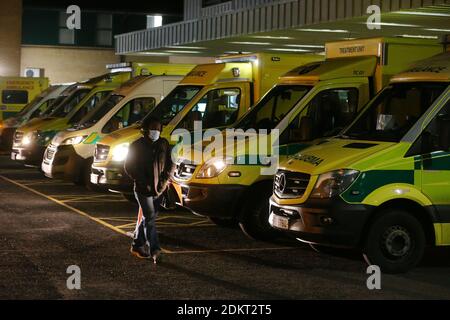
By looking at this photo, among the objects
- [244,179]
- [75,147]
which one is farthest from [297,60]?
[75,147]

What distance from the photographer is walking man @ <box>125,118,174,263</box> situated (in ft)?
38.4

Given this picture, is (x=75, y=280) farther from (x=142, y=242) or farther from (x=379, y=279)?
(x=379, y=279)

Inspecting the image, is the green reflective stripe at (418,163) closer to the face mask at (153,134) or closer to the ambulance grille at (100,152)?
the face mask at (153,134)

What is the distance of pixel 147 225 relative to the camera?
Result: 1170 cm

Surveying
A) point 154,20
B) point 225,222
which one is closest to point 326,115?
point 225,222

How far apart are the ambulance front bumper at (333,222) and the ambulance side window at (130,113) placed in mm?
8069

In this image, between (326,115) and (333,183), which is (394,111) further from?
(326,115)

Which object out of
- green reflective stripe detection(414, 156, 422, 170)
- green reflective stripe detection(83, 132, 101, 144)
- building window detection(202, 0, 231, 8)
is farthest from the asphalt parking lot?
building window detection(202, 0, 231, 8)

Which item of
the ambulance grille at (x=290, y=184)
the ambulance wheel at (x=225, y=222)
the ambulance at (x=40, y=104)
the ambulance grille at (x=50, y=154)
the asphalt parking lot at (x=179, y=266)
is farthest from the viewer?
the ambulance at (x=40, y=104)

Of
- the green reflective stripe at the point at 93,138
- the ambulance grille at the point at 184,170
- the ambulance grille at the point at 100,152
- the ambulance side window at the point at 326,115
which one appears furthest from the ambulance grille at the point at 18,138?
the ambulance side window at the point at 326,115

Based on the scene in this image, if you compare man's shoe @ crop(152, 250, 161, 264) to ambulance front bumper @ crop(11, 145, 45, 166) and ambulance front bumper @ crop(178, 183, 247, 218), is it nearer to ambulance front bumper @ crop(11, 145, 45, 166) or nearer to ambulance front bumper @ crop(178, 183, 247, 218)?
ambulance front bumper @ crop(178, 183, 247, 218)

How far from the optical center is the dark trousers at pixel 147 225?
11586 mm

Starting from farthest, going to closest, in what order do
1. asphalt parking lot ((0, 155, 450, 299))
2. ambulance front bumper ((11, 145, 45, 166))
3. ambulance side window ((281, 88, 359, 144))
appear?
ambulance front bumper ((11, 145, 45, 166)) → ambulance side window ((281, 88, 359, 144)) → asphalt parking lot ((0, 155, 450, 299))

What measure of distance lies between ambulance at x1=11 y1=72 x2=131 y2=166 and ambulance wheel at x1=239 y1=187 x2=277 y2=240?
8642 millimetres
